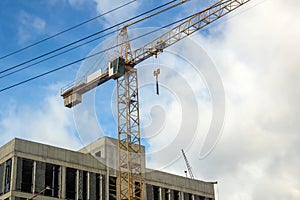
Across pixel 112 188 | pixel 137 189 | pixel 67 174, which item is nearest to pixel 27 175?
pixel 67 174

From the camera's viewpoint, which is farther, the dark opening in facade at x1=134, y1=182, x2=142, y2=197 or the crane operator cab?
A: the crane operator cab

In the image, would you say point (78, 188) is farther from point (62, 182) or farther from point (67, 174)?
point (62, 182)

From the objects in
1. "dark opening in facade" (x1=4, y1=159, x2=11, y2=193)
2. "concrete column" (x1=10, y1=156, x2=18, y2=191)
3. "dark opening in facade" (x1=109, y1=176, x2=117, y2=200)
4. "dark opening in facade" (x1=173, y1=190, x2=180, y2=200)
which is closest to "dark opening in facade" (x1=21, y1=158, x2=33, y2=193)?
"concrete column" (x1=10, y1=156, x2=18, y2=191)

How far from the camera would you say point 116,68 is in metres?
89.8

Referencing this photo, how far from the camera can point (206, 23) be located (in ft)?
281

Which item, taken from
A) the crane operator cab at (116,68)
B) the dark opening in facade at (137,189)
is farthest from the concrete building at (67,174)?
the crane operator cab at (116,68)

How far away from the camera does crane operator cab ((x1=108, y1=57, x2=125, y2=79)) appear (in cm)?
8981

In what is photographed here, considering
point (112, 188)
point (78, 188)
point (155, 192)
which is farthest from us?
point (155, 192)

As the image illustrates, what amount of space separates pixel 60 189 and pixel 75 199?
3.06m

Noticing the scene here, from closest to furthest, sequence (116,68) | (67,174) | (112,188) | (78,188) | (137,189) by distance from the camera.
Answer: (67,174) < (78,188) < (112,188) < (137,189) < (116,68)

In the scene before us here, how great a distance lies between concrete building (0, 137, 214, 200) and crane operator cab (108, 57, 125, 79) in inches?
438

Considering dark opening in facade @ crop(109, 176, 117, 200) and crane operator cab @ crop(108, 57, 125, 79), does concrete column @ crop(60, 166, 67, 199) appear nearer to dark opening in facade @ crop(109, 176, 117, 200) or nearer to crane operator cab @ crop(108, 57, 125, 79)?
dark opening in facade @ crop(109, 176, 117, 200)

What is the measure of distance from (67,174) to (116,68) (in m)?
20.2

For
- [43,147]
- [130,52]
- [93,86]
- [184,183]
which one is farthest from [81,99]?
[184,183]
